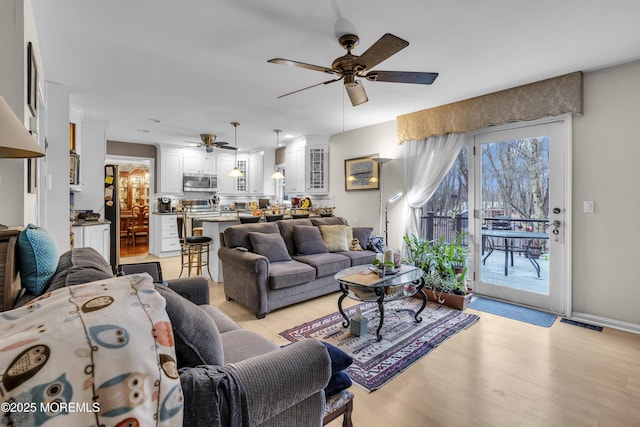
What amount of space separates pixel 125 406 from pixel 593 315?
4.15m

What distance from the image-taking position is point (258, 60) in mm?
2885

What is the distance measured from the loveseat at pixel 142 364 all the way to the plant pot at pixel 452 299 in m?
2.70

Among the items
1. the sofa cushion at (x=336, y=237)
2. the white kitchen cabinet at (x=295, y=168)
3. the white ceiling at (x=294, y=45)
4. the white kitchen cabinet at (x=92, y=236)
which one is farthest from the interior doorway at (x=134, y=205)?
the sofa cushion at (x=336, y=237)

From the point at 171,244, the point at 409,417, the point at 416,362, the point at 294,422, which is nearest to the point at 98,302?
the point at 294,422

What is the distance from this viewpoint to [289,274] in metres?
3.34

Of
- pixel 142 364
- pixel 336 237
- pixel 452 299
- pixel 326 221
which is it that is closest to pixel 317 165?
pixel 326 221

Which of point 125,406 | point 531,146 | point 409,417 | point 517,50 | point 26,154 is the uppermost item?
point 517,50

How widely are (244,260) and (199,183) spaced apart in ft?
15.3

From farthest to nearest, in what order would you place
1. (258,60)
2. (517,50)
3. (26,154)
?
1. (258,60)
2. (517,50)
3. (26,154)

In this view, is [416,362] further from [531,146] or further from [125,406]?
[531,146]

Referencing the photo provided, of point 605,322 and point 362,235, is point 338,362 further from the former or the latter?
point 362,235

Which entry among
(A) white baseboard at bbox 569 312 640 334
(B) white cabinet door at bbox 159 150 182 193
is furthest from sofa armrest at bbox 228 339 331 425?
(B) white cabinet door at bbox 159 150 182 193

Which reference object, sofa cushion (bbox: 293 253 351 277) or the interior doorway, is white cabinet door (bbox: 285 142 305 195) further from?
the interior doorway

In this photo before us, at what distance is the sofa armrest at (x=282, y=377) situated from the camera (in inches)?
39.4
